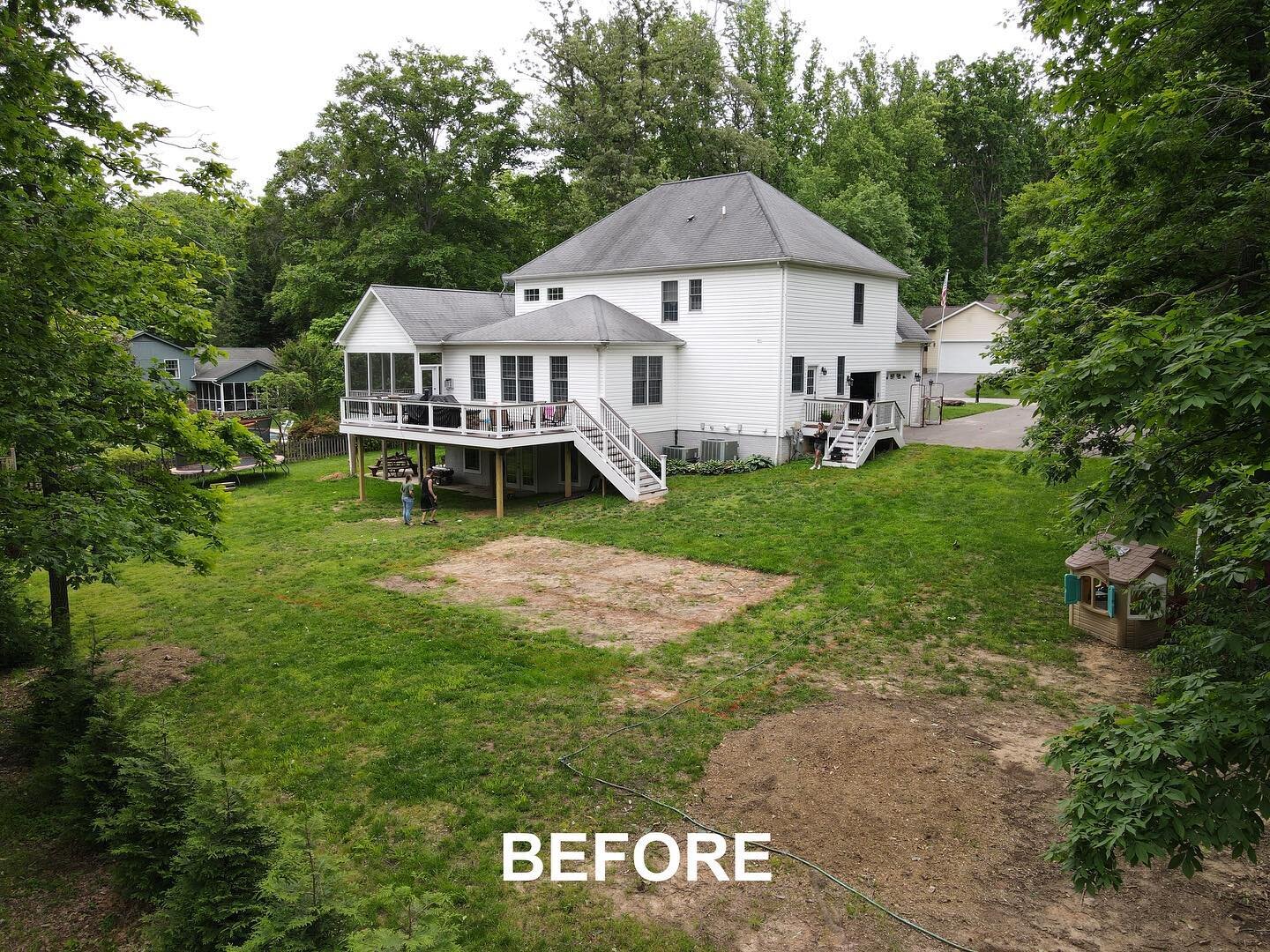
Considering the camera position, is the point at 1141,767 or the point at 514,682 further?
the point at 514,682

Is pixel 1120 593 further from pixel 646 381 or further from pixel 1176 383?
pixel 646 381

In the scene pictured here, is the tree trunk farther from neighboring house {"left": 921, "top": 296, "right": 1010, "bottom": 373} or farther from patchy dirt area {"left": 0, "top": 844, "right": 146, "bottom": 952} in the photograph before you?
neighboring house {"left": 921, "top": 296, "right": 1010, "bottom": 373}

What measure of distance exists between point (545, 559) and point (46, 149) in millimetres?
11302

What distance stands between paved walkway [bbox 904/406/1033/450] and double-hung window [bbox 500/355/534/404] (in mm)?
12450

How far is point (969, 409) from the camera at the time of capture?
1503 inches

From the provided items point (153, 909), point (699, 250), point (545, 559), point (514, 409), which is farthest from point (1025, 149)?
point (153, 909)

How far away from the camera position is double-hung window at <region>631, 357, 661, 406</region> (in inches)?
995

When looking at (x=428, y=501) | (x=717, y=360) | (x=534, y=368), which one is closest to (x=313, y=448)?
(x=534, y=368)

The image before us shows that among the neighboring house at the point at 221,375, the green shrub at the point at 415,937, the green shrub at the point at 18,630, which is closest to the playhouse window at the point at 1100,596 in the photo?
the green shrub at the point at 415,937


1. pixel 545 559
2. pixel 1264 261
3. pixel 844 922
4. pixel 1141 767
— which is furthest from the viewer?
pixel 545 559

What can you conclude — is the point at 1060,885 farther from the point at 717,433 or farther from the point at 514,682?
the point at 717,433

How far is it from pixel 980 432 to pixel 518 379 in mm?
15948

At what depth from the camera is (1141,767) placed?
471 centimetres

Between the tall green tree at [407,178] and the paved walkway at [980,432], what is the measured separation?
77.9ft
